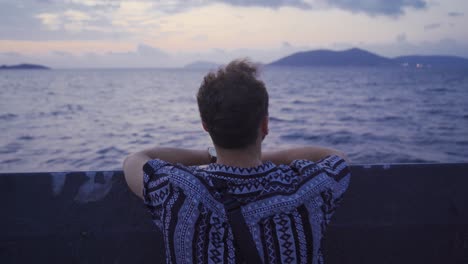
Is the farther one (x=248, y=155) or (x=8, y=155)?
(x=8, y=155)

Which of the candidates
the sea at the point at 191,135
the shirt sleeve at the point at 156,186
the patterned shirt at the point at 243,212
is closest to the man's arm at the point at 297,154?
the patterned shirt at the point at 243,212

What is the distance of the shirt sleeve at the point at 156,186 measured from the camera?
1.55 m

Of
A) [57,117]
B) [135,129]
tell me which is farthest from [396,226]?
[57,117]

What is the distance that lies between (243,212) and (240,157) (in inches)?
8.2

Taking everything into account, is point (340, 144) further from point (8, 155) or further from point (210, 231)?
point (210, 231)

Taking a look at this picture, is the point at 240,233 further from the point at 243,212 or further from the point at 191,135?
the point at 191,135

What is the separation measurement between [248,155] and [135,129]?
16.9 m

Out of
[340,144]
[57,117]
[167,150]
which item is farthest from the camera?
[57,117]

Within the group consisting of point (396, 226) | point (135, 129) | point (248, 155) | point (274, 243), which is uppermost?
point (248, 155)

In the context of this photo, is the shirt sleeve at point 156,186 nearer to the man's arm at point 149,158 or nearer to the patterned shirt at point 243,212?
the patterned shirt at point 243,212

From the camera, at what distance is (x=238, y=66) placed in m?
1.59

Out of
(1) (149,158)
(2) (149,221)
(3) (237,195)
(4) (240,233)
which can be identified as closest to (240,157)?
(3) (237,195)

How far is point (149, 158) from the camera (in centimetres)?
192

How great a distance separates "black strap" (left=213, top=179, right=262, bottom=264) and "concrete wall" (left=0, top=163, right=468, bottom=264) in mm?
1048
